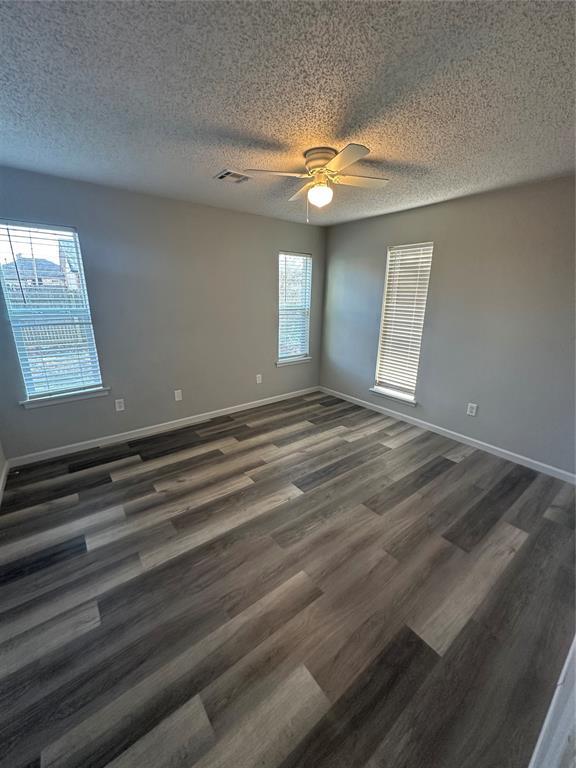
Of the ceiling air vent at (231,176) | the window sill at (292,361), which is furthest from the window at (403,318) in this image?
the ceiling air vent at (231,176)

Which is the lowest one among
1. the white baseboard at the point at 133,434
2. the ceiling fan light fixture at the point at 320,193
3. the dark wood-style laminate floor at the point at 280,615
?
the dark wood-style laminate floor at the point at 280,615

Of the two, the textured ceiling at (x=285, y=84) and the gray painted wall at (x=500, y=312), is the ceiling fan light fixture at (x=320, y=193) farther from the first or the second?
the gray painted wall at (x=500, y=312)

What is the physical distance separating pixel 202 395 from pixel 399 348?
2599 mm

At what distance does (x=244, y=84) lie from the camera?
1.36 m

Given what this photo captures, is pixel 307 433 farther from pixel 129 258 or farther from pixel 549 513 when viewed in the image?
pixel 129 258

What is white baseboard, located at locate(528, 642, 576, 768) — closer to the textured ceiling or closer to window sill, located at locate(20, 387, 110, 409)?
the textured ceiling

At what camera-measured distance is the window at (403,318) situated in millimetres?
3463

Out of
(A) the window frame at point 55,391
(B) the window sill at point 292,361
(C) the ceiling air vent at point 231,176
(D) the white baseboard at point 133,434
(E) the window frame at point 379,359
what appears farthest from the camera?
(B) the window sill at point 292,361

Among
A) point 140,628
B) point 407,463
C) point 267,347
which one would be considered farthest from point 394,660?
point 267,347

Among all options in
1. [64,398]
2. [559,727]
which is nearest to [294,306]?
[64,398]

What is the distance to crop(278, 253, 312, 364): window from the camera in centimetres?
420

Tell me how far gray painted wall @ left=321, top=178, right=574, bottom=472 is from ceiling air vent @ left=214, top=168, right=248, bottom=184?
1999 millimetres

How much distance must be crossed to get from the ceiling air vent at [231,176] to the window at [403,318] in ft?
6.75

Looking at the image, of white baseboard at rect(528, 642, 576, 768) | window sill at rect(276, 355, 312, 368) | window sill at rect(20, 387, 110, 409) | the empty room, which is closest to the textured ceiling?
the empty room
